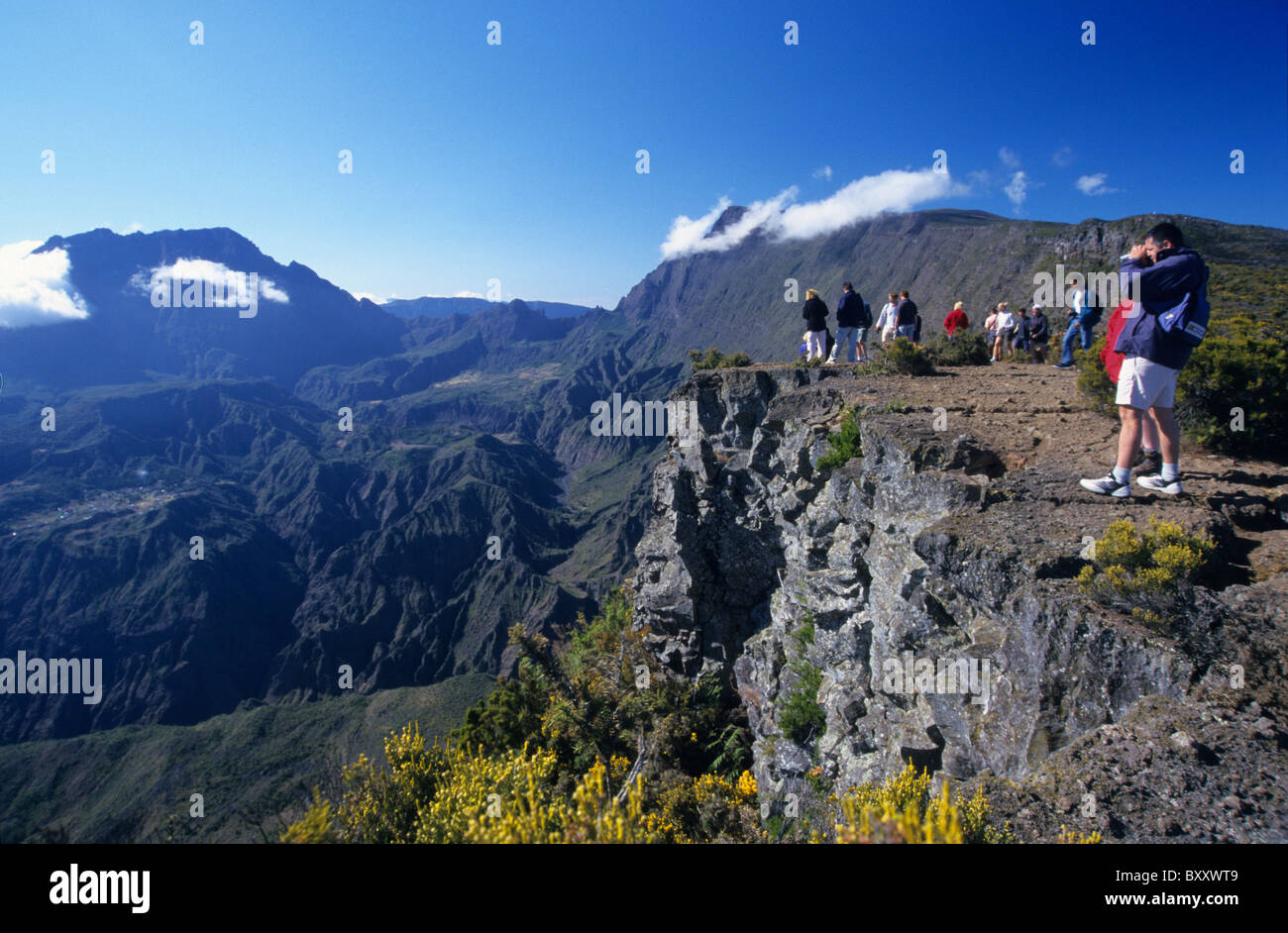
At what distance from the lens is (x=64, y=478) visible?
160375 millimetres

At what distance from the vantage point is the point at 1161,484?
6.38 m

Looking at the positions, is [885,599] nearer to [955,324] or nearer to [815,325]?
[815,325]

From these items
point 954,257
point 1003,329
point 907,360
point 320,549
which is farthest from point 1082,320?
point 320,549

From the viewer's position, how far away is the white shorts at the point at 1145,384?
219 inches

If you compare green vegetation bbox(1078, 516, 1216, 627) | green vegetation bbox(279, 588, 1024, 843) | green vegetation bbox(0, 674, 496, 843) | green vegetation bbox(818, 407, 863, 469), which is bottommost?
green vegetation bbox(0, 674, 496, 843)

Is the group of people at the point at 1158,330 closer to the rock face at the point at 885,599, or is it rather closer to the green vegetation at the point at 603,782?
the rock face at the point at 885,599

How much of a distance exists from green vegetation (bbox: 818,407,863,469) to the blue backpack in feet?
20.2

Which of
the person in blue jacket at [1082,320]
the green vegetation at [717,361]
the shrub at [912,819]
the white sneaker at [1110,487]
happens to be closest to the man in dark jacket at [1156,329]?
the white sneaker at [1110,487]

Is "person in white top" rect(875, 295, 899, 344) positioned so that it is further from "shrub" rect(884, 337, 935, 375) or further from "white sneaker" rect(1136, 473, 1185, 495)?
"white sneaker" rect(1136, 473, 1185, 495)

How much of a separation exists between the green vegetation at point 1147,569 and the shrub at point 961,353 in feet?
35.3

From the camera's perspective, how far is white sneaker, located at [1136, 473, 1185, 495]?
625 centimetres

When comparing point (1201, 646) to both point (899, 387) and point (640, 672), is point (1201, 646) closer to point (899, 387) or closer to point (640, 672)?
point (899, 387)

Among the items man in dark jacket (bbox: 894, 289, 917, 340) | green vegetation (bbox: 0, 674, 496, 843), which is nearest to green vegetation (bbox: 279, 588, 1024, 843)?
man in dark jacket (bbox: 894, 289, 917, 340)
